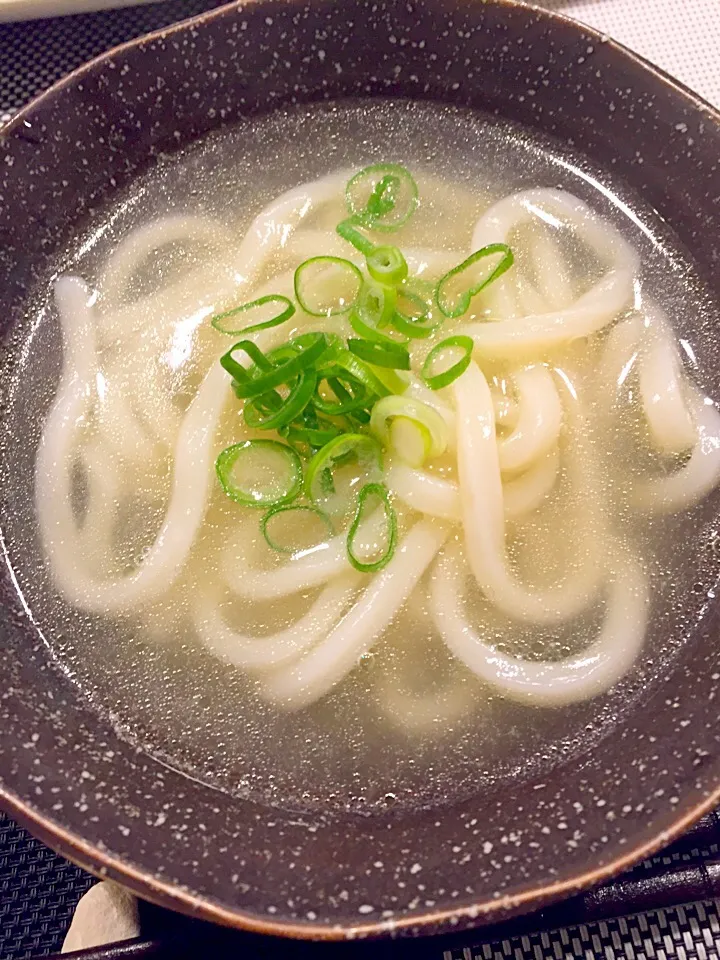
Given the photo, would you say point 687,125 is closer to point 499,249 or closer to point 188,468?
point 499,249


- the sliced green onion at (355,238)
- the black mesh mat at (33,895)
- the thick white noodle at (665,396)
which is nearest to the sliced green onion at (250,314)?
the sliced green onion at (355,238)

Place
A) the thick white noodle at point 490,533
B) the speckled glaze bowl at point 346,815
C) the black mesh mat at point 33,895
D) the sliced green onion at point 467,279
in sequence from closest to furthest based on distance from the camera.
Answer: the speckled glaze bowl at point 346,815, the black mesh mat at point 33,895, the thick white noodle at point 490,533, the sliced green onion at point 467,279

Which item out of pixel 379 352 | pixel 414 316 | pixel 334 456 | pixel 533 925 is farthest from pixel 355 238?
pixel 533 925

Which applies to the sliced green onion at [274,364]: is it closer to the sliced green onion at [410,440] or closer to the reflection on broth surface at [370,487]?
the reflection on broth surface at [370,487]

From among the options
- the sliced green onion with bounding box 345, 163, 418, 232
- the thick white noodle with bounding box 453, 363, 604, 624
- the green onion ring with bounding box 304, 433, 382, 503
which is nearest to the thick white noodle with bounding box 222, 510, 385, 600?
the green onion ring with bounding box 304, 433, 382, 503

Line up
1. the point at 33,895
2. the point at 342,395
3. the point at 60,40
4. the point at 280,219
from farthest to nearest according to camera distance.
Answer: the point at 60,40
the point at 280,219
the point at 342,395
the point at 33,895

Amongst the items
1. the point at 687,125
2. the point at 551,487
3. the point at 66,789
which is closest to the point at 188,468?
the point at 66,789

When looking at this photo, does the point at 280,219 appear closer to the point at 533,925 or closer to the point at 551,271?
the point at 551,271
